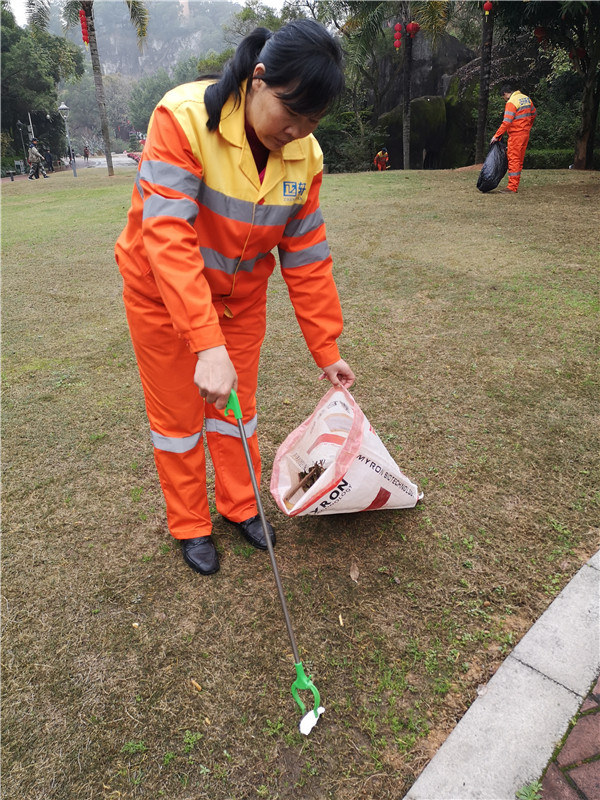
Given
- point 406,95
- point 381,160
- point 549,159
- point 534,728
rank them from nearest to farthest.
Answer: point 534,728
point 549,159
point 406,95
point 381,160

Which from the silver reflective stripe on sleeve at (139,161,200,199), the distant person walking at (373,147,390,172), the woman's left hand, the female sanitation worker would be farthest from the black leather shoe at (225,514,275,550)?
the distant person walking at (373,147,390,172)

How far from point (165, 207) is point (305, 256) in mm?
564

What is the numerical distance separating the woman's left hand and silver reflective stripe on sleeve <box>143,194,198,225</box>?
2.59 ft

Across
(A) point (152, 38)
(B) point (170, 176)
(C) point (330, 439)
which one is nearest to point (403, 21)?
(C) point (330, 439)

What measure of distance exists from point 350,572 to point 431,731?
60 centimetres

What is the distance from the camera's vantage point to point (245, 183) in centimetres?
156

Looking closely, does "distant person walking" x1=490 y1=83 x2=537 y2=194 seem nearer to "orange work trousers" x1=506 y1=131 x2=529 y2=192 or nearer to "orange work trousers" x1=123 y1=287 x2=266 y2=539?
"orange work trousers" x1=506 y1=131 x2=529 y2=192

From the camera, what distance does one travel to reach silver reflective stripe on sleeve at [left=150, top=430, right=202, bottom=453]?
6.31 ft

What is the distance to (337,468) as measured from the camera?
6.27 feet

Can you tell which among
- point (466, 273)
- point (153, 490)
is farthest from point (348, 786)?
point (466, 273)

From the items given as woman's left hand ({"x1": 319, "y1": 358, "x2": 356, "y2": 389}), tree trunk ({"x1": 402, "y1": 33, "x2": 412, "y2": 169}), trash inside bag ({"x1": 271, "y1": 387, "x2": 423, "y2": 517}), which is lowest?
trash inside bag ({"x1": 271, "y1": 387, "x2": 423, "y2": 517})

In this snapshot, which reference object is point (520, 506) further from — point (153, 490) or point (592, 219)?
point (592, 219)

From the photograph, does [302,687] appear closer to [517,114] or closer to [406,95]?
[517,114]

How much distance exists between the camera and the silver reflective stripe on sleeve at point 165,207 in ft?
4.74
